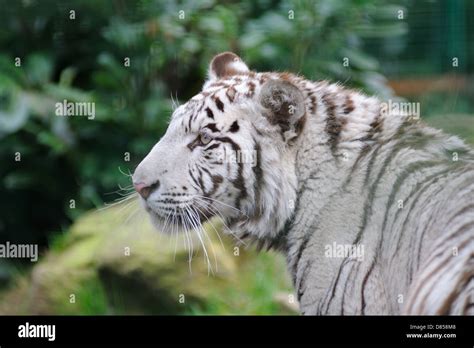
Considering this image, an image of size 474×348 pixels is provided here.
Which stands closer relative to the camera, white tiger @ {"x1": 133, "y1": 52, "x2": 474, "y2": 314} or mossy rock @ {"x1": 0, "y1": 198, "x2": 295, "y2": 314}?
white tiger @ {"x1": 133, "y1": 52, "x2": 474, "y2": 314}

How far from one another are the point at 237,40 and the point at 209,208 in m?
1.58

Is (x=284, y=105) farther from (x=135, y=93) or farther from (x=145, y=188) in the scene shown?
(x=135, y=93)

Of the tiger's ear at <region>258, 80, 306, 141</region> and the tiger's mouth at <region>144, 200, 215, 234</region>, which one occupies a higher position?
the tiger's ear at <region>258, 80, 306, 141</region>

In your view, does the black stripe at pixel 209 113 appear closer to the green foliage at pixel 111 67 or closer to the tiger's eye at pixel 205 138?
the tiger's eye at pixel 205 138

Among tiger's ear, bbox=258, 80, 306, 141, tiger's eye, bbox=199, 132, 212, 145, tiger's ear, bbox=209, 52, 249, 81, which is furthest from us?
tiger's ear, bbox=209, 52, 249, 81

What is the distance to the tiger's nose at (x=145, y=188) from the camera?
4.09 metres

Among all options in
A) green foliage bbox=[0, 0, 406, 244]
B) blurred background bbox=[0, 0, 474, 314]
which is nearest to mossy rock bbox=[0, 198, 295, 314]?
blurred background bbox=[0, 0, 474, 314]

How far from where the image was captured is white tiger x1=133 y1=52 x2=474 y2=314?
3836 millimetres

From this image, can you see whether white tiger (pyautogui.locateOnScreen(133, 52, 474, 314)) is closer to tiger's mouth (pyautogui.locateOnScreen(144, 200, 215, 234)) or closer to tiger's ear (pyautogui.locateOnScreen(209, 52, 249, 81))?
tiger's mouth (pyautogui.locateOnScreen(144, 200, 215, 234))

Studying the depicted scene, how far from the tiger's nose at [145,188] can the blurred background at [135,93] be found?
2.90 ft

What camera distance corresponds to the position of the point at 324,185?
13.3ft

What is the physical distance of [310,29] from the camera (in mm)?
5371
